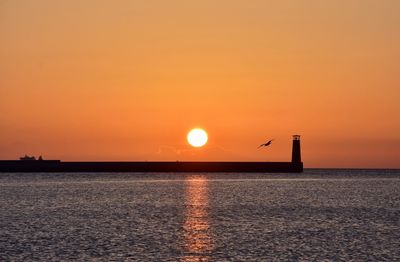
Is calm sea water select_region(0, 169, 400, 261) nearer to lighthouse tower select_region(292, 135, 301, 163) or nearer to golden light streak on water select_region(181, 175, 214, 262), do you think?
golden light streak on water select_region(181, 175, 214, 262)

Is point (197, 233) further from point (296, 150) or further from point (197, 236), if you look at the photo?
point (296, 150)

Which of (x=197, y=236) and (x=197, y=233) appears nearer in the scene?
(x=197, y=236)

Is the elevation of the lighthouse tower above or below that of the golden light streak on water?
above

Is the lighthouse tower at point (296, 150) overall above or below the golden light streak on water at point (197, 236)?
above

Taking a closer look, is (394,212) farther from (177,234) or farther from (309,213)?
(177,234)

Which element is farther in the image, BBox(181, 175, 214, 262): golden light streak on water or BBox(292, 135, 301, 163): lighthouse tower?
BBox(292, 135, 301, 163): lighthouse tower

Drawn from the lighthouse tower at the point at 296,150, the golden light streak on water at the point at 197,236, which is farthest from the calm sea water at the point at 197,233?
the lighthouse tower at the point at 296,150

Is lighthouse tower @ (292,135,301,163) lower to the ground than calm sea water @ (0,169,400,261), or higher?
higher

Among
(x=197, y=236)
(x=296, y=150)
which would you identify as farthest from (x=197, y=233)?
(x=296, y=150)

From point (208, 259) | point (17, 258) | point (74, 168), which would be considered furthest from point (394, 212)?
point (74, 168)

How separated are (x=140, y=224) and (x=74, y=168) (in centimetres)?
14921

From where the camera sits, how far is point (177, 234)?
134ft

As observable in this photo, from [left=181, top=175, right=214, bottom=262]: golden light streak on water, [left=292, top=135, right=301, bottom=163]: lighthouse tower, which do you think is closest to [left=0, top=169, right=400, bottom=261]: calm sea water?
[left=181, top=175, right=214, bottom=262]: golden light streak on water

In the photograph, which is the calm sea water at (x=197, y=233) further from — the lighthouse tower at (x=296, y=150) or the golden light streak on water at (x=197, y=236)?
the lighthouse tower at (x=296, y=150)
